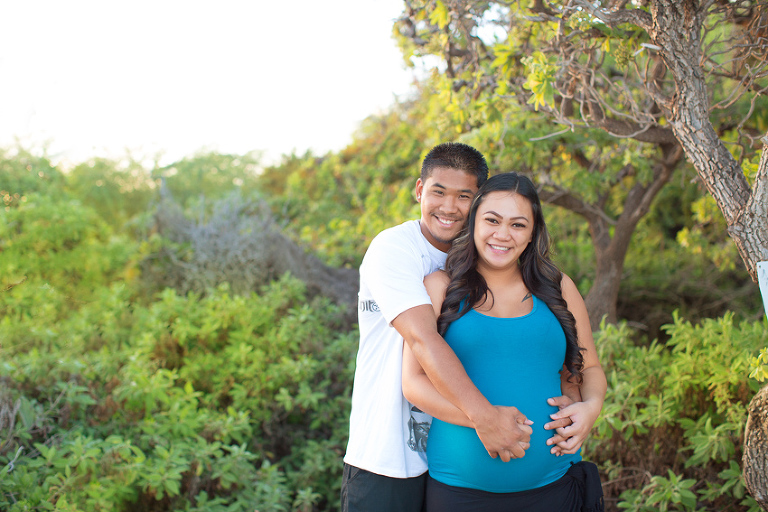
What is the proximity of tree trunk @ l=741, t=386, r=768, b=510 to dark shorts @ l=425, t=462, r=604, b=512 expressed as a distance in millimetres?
841

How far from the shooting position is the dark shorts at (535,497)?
1.92 metres

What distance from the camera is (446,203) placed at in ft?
7.66

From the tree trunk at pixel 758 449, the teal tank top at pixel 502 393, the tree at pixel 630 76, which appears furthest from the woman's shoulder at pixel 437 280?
the tree trunk at pixel 758 449

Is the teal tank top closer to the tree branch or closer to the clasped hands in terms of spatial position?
the clasped hands

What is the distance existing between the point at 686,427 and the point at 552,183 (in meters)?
2.22

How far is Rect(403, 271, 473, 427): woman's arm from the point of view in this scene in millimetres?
1856

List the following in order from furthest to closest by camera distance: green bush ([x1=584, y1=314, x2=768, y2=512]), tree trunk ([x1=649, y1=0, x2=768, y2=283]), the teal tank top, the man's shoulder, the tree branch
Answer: green bush ([x1=584, y1=314, x2=768, y2=512]) → the tree branch → tree trunk ([x1=649, y1=0, x2=768, y2=283]) → the man's shoulder → the teal tank top

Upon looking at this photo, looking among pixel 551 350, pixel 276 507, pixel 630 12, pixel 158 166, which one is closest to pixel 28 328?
pixel 276 507

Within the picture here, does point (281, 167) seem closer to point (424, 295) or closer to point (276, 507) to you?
point (276, 507)

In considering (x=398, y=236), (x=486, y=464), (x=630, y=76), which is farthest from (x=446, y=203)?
(x=630, y=76)

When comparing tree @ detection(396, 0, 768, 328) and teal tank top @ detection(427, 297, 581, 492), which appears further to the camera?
tree @ detection(396, 0, 768, 328)

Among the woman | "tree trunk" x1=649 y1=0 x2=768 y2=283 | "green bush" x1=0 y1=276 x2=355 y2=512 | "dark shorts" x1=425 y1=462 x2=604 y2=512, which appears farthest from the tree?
"green bush" x1=0 y1=276 x2=355 y2=512

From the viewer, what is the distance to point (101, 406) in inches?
136

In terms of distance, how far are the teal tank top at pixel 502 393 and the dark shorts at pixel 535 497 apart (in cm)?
3
